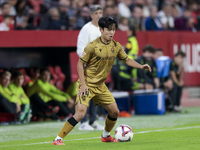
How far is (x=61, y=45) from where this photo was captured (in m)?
11.1

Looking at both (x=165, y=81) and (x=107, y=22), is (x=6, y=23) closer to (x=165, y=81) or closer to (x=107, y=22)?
(x=107, y=22)

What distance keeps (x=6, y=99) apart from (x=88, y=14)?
4675 millimetres

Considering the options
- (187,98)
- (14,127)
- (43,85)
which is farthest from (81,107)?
(187,98)

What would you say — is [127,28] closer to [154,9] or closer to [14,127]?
[154,9]

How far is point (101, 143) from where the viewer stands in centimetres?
649

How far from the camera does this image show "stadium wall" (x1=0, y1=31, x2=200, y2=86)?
417 inches

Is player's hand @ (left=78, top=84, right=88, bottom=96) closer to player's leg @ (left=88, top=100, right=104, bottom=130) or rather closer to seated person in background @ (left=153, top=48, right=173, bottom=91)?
player's leg @ (left=88, top=100, right=104, bottom=130)

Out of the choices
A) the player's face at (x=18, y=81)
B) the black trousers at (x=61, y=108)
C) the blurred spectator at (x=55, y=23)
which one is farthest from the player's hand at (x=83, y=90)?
the blurred spectator at (x=55, y=23)

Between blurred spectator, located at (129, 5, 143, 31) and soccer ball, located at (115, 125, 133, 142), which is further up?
blurred spectator, located at (129, 5, 143, 31)

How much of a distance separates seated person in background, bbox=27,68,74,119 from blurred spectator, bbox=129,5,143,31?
5.05 metres

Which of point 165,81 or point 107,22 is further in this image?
point 165,81

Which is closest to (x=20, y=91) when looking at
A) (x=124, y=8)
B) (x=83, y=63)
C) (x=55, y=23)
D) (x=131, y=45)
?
(x=55, y=23)

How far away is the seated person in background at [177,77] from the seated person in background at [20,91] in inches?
201

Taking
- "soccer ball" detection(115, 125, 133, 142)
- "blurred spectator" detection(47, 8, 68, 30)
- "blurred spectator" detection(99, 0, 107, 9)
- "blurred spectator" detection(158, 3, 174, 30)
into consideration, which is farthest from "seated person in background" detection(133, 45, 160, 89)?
"soccer ball" detection(115, 125, 133, 142)
